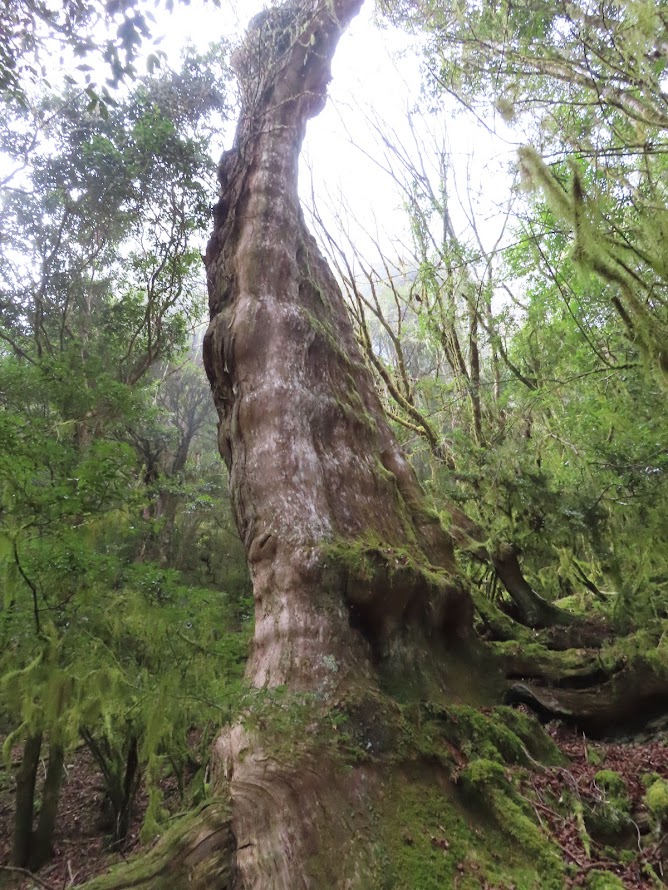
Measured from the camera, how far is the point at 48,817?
5125 mm

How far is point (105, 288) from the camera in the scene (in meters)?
10.8

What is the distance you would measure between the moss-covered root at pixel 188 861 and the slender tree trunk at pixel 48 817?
3.75 metres

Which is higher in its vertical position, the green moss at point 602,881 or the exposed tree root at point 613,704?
the exposed tree root at point 613,704

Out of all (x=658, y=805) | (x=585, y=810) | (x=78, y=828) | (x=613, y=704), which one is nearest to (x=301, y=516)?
(x=585, y=810)

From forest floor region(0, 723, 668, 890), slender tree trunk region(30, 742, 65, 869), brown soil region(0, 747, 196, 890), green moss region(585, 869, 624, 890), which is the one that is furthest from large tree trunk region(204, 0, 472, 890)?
slender tree trunk region(30, 742, 65, 869)

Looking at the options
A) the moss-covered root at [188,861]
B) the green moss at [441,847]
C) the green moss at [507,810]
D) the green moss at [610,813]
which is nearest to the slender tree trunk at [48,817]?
the moss-covered root at [188,861]

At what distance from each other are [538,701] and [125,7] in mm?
5547

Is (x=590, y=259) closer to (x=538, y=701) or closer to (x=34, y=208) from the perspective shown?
A: (x=538, y=701)

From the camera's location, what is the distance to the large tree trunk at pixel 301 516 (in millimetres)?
2340

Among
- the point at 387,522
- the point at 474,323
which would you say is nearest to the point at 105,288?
the point at 474,323

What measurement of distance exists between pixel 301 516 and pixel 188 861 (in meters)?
1.94

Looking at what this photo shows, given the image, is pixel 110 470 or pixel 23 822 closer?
pixel 110 470

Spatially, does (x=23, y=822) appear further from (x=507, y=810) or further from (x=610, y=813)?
(x=610, y=813)

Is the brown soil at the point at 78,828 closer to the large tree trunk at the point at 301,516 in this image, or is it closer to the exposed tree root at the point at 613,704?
the large tree trunk at the point at 301,516
